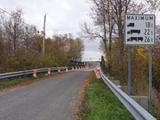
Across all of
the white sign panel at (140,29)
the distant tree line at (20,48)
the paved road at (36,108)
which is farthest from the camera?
the distant tree line at (20,48)

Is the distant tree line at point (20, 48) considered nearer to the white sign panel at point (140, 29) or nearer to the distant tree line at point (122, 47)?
the distant tree line at point (122, 47)

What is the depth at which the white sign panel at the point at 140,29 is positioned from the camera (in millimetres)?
13328

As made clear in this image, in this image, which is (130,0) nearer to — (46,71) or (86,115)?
(46,71)

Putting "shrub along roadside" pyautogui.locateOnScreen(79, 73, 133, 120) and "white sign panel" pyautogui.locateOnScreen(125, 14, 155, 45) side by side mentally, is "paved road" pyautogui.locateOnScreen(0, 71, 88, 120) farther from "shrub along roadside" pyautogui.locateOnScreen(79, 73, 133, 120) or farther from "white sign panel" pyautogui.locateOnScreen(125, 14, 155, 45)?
"white sign panel" pyautogui.locateOnScreen(125, 14, 155, 45)

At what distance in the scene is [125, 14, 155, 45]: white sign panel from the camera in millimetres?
13328

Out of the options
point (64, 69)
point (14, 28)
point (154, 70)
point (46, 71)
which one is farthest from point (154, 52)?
point (64, 69)

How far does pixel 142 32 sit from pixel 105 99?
4.41 m

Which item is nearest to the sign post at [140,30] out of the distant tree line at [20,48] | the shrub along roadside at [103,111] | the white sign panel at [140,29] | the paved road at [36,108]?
the white sign panel at [140,29]

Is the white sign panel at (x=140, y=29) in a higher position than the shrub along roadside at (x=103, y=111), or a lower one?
higher

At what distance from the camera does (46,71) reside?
143 feet

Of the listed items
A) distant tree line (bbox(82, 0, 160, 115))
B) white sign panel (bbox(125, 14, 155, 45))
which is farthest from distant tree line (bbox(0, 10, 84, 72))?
white sign panel (bbox(125, 14, 155, 45))

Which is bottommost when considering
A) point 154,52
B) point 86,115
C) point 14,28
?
point 86,115

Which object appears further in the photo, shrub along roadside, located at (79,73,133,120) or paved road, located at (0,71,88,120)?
paved road, located at (0,71,88,120)

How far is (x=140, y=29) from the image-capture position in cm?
1343
